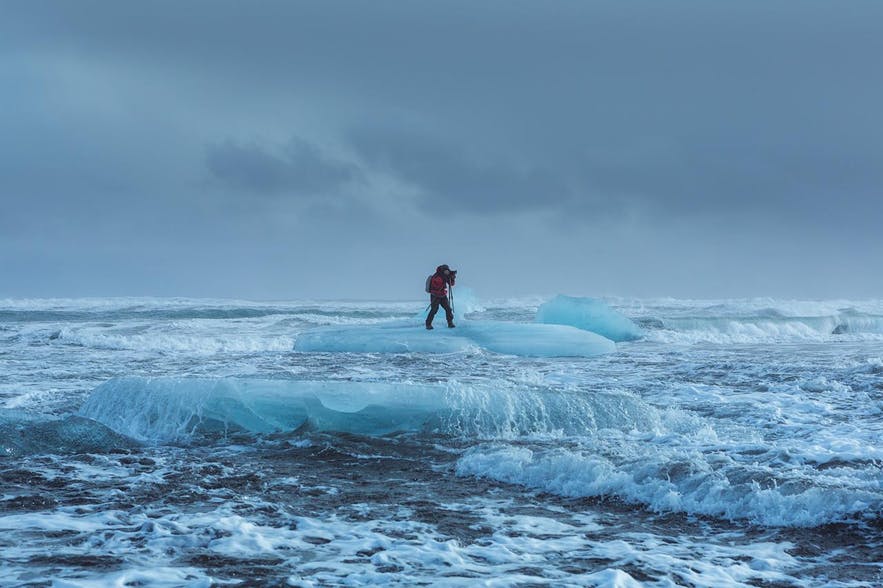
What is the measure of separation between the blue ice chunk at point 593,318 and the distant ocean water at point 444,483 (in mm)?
10858

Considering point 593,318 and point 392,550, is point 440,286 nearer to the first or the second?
point 593,318

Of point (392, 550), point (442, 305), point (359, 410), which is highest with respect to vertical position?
point (442, 305)

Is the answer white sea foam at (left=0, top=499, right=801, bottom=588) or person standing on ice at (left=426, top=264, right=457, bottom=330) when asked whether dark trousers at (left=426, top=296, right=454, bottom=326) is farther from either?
white sea foam at (left=0, top=499, right=801, bottom=588)

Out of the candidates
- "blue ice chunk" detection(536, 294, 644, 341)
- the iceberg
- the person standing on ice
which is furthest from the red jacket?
the iceberg

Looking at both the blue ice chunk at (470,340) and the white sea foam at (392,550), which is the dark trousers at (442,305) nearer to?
the blue ice chunk at (470,340)

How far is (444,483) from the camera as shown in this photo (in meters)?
6.75

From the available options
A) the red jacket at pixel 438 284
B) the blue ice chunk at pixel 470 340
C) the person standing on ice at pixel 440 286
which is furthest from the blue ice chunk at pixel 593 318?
the red jacket at pixel 438 284

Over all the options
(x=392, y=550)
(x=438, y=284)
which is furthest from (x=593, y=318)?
(x=392, y=550)

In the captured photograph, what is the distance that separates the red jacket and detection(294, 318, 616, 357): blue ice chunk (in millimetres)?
1063

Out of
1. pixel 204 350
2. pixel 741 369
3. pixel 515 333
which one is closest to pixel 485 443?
pixel 741 369

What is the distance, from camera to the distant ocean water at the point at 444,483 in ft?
15.0

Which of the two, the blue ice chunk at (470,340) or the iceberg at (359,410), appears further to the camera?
the blue ice chunk at (470,340)

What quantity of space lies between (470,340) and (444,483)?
43.0 feet

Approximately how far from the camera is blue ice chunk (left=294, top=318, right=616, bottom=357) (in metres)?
19.2
